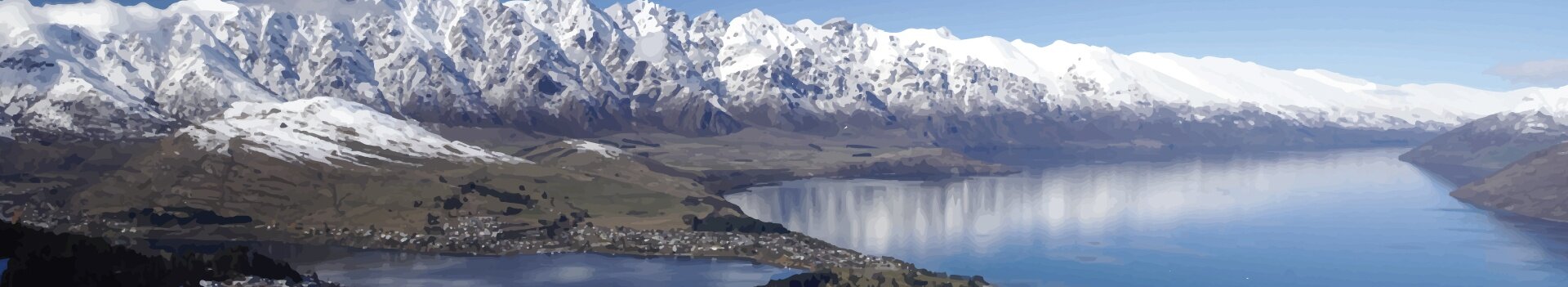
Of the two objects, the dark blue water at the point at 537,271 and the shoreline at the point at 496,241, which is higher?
the shoreline at the point at 496,241

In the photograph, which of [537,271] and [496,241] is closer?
[537,271]

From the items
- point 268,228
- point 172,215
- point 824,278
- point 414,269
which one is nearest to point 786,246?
point 824,278

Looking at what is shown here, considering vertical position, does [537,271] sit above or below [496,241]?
below

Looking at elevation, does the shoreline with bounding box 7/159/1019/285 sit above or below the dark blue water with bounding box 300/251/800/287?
above

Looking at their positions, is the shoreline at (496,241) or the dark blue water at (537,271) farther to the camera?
the shoreline at (496,241)

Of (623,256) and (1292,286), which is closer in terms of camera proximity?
(1292,286)

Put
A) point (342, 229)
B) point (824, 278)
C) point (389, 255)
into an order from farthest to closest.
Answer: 1. point (342, 229)
2. point (389, 255)
3. point (824, 278)

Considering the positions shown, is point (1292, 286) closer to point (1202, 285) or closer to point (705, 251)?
point (1202, 285)

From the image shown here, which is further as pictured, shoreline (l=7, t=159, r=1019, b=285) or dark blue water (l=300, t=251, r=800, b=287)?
shoreline (l=7, t=159, r=1019, b=285)
